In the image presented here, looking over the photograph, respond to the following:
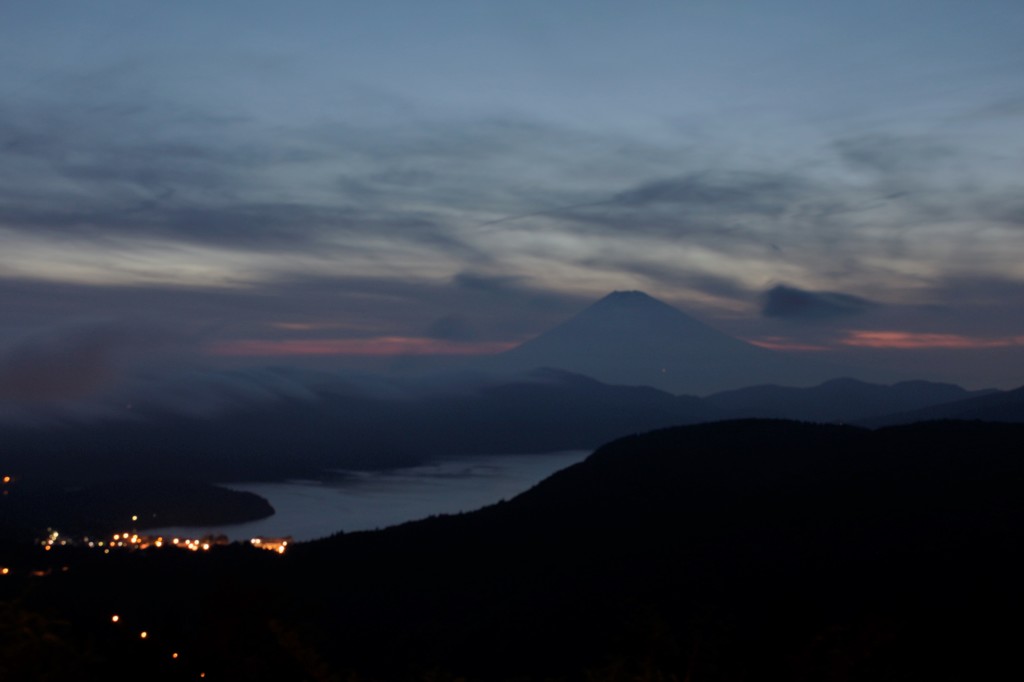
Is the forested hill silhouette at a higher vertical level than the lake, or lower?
higher

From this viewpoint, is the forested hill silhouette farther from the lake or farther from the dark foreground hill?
the lake

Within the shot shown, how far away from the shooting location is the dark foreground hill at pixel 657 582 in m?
7.58

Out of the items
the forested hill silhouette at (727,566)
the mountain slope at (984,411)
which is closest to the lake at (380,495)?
the forested hill silhouette at (727,566)

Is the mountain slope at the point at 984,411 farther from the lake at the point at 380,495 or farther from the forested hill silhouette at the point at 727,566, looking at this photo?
the forested hill silhouette at the point at 727,566

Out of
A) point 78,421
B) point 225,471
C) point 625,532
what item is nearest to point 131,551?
point 625,532

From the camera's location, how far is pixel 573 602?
32844mm

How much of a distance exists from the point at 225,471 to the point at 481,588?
106m

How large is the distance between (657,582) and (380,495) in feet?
252

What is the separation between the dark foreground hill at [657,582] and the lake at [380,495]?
27211mm

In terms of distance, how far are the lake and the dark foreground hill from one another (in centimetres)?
2721

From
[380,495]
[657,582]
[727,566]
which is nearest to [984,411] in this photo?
[380,495]

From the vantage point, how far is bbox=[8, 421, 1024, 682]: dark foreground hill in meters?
7.58

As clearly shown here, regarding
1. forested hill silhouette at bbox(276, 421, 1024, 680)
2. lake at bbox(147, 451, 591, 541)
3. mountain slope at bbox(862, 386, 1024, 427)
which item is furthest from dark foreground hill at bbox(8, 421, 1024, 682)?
mountain slope at bbox(862, 386, 1024, 427)

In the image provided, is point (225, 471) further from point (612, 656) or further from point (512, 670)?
point (612, 656)
